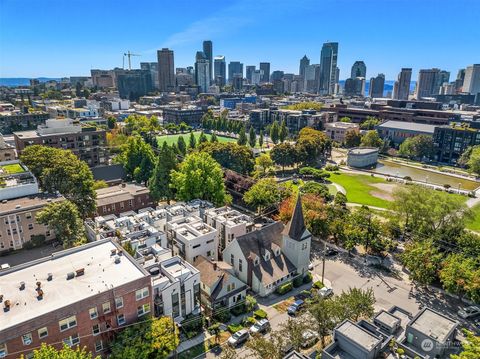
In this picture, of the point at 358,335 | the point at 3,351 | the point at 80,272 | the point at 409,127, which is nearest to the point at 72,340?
the point at 3,351

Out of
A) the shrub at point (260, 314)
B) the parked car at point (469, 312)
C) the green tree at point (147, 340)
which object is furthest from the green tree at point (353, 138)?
the green tree at point (147, 340)

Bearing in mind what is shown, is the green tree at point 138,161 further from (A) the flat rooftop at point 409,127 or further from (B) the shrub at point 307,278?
(A) the flat rooftop at point 409,127

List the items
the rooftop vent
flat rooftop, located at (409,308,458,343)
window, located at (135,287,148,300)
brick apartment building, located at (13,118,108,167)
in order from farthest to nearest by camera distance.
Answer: brick apartment building, located at (13,118,108,167), the rooftop vent, window, located at (135,287,148,300), flat rooftop, located at (409,308,458,343)

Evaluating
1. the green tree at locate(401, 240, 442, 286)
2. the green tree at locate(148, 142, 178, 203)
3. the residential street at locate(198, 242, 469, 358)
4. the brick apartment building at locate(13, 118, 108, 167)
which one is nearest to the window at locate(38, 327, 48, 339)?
the residential street at locate(198, 242, 469, 358)

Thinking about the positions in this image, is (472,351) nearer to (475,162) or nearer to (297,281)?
(297,281)

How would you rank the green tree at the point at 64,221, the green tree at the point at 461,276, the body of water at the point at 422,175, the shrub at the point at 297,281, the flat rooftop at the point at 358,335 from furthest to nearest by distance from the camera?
the body of water at the point at 422,175, the green tree at the point at 64,221, the shrub at the point at 297,281, the green tree at the point at 461,276, the flat rooftop at the point at 358,335

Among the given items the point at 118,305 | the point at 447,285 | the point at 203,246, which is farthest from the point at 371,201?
the point at 118,305

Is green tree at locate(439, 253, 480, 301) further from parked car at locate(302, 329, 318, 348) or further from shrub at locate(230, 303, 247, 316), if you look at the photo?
shrub at locate(230, 303, 247, 316)

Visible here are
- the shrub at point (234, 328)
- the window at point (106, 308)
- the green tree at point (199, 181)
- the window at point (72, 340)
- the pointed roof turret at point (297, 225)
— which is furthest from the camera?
the green tree at point (199, 181)

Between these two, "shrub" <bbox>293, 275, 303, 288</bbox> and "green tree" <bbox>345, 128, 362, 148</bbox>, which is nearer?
"shrub" <bbox>293, 275, 303, 288</bbox>
